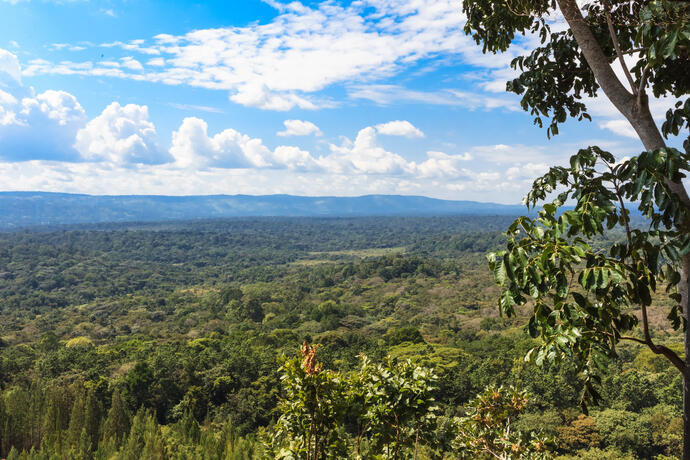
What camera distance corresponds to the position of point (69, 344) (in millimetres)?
44562

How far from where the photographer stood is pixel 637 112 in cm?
309

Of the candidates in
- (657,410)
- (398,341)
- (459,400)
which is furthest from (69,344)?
(657,410)

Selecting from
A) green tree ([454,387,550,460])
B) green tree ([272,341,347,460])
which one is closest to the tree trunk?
green tree ([454,387,550,460])

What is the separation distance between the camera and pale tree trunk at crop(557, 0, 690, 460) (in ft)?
9.36

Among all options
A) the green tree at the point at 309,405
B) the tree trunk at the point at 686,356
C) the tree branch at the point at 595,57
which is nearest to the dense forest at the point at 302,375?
the green tree at the point at 309,405

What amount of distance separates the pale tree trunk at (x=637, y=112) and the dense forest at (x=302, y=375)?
1.94 feet

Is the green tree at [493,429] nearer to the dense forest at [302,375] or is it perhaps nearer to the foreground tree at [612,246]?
the dense forest at [302,375]

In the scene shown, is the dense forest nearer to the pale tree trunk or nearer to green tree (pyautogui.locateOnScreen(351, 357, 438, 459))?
green tree (pyautogui.locateOnScreen(351, 357, 438, 459))

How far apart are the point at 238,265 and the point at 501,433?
121 meters

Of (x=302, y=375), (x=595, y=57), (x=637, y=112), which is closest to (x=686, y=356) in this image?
(x=637, y=112)

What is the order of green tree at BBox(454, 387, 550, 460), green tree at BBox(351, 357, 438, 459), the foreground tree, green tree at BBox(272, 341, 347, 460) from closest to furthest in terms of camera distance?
the foreground tree
green tree at BBox(272, 341, 347, 460)
green tree at BBox(351, 357, 438, 459)
green tree at BBox(454, 387, 550, 460)

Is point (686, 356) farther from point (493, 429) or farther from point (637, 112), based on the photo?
point (493, 429)

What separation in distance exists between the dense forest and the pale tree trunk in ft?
1.94

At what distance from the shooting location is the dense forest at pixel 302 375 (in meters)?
4.80
